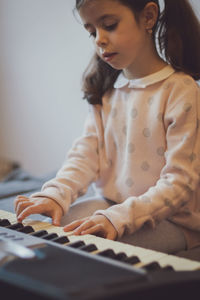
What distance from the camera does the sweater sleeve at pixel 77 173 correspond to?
1.10 m

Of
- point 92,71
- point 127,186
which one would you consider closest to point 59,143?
point 92,71

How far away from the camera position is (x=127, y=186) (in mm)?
1136

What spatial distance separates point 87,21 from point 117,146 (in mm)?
341

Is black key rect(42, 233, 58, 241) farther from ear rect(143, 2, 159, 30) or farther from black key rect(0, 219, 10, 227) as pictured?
ear rect(143, 2, 159, 30)

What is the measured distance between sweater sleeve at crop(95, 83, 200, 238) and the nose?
20 cm

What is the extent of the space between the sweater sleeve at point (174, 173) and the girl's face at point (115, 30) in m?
0.15

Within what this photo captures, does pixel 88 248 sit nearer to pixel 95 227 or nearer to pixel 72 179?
pixel 95 227

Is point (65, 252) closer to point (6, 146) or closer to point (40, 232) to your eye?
point (40, 232)

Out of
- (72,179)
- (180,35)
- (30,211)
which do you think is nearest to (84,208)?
(72,179)

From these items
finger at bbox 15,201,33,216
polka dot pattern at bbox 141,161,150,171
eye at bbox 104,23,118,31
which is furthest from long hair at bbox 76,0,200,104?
finger at bbox 15,201,33,216

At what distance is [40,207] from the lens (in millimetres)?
1030

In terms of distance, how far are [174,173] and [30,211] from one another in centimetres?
34

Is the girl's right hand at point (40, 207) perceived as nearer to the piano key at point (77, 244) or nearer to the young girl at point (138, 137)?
the young girl at point (138, 137)

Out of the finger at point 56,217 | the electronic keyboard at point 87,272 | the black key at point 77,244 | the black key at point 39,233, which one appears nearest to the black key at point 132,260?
the electronic keyboard at point 87,272
